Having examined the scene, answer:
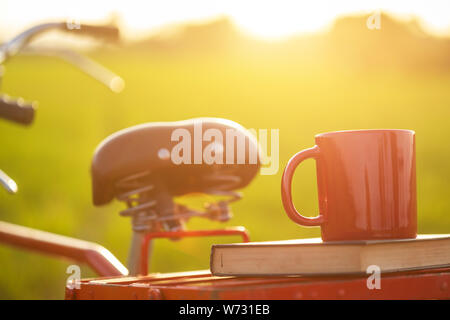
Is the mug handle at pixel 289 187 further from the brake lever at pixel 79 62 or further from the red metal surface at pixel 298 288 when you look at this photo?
the brake lever at pixel 79 62

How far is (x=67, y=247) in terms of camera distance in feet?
4.89

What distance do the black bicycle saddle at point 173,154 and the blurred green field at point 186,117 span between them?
2.80m

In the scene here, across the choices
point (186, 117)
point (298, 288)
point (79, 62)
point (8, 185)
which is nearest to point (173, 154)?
point (8, 185)

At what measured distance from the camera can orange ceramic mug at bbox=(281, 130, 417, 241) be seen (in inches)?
36.4

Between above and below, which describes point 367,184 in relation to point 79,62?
below

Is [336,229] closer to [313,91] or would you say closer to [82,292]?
[82,292]

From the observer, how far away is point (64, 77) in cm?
1273

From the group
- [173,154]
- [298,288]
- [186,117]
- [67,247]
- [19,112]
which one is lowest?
[298,288]

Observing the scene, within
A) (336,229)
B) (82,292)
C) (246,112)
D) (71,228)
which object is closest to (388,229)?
(336,229)

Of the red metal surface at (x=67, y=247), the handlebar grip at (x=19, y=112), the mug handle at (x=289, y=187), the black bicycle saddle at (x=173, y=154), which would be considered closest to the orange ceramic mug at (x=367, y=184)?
the mug handle at (x=289, y=187)

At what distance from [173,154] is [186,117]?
26.9ft

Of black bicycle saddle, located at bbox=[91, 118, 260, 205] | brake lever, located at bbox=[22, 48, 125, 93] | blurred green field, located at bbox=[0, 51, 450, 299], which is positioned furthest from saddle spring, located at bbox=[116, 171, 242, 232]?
blurred green field, located at bbox=[0, 51, 450, 299]

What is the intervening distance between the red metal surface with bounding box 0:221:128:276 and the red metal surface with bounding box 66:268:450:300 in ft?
1.45

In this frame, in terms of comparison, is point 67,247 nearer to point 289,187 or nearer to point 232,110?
point 289,187
